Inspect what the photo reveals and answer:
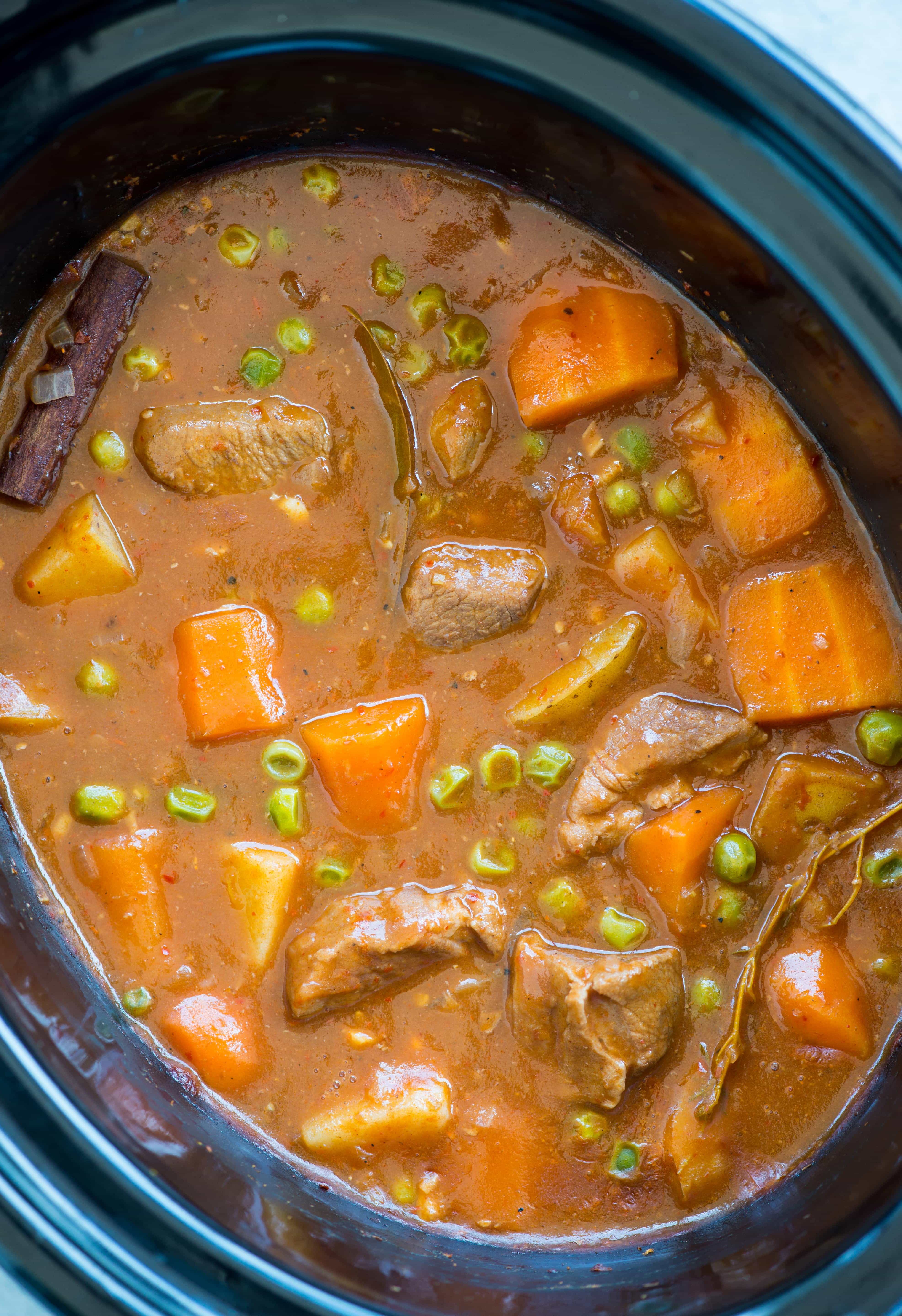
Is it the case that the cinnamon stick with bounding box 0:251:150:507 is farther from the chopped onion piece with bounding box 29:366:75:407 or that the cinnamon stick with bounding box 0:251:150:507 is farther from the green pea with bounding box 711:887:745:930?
the green pea with bounding box 711:887:745:930

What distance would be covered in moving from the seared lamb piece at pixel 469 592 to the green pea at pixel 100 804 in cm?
107

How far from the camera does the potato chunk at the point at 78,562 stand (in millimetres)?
3217

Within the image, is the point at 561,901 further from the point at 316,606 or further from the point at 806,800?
the point at 316,606

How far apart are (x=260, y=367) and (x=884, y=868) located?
2.49 meters

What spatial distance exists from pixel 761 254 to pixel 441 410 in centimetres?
101

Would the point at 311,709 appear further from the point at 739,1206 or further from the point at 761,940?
the point at 739,1206


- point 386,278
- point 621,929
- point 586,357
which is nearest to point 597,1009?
point 621,929

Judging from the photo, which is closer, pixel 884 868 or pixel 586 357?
pixel 586 357

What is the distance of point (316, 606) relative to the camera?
10.6 ft

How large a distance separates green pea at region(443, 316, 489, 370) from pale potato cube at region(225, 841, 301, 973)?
5.30ft

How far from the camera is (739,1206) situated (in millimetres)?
3336

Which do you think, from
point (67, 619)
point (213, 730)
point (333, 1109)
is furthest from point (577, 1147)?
point (67, 619)

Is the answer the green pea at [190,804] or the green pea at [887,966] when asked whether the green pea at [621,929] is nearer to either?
the green pea at [887,966]

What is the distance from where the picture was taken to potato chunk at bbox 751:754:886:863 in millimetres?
3277
